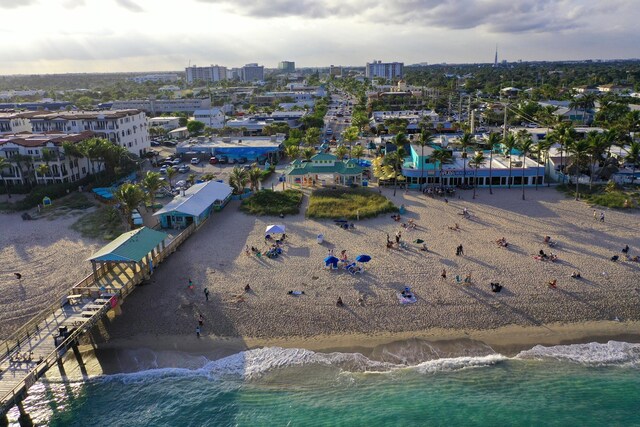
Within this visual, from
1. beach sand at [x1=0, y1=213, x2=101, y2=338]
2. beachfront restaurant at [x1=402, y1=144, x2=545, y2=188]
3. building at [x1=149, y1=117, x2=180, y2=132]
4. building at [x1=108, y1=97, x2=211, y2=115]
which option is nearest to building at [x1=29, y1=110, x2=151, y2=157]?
beach sand at [x1=0, y1=213, x2=101, y2=338]

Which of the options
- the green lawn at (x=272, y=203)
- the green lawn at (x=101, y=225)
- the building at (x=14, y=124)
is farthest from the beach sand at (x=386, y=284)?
the building at (x=14, y=124)

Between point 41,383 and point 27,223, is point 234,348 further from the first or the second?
point 27,223

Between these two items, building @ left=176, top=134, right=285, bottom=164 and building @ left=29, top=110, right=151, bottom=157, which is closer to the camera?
building @ left=29, top=110, right=151, bottom=157

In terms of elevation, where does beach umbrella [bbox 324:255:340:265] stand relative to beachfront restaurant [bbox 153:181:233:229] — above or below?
below

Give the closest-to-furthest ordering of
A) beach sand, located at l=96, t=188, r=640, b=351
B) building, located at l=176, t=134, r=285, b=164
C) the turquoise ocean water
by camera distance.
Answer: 1. the turquoise ocean water
2. beach sand, located at l=96, t=188, r=640, b=351
3. building, located at l=176, t=134, r=285, b=164

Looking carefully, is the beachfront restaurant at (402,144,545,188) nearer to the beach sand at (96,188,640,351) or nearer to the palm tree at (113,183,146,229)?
the beach sand at (96,188,640,351)

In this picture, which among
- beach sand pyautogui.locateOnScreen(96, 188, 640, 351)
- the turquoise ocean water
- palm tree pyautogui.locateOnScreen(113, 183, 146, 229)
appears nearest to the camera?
the turquoise ocean water

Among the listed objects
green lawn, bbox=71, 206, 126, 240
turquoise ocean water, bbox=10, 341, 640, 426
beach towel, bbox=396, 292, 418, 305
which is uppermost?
green lawn, bbox=71, 206, 126, 240

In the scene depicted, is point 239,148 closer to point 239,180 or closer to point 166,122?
point 239,180
